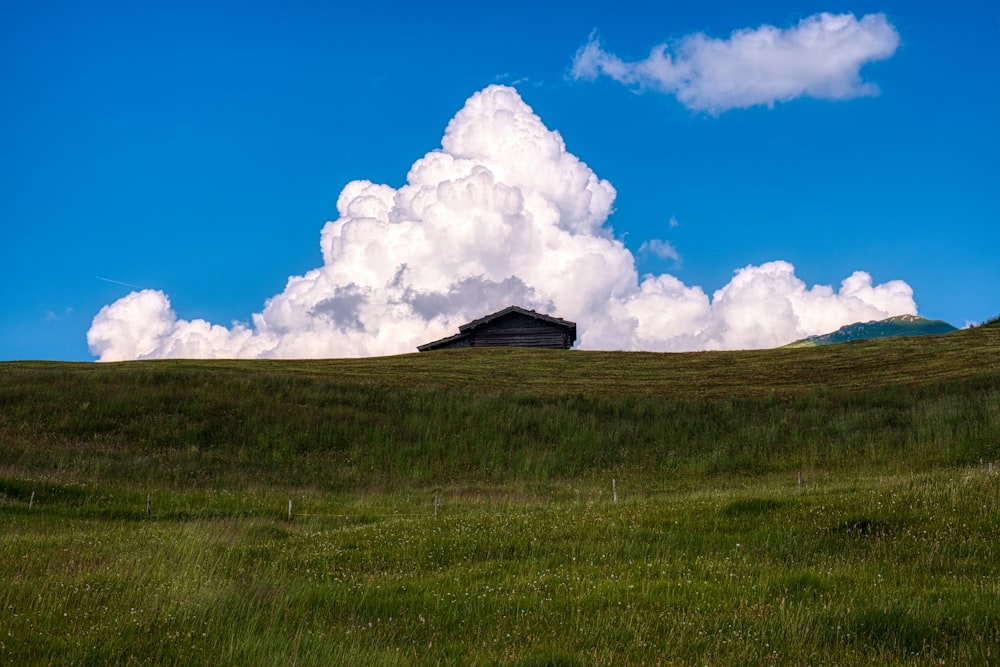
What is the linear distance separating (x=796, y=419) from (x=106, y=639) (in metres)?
32.4

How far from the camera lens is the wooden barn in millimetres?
68375

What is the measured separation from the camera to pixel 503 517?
18719 millimetres

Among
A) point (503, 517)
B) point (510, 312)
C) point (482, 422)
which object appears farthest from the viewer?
point (510, 312)

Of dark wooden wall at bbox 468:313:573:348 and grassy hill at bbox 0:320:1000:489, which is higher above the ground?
dark wooden wall at bbox 468:313:573:348

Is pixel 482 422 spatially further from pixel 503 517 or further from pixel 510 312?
Answer: pixel 510 312

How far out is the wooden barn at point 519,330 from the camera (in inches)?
2692

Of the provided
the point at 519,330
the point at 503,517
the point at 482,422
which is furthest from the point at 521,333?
the point at 503,517

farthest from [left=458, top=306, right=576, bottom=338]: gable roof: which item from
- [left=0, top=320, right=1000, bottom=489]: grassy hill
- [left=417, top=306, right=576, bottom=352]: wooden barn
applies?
[left=0, top=320, right=1000, bottom=489]: grassy hill

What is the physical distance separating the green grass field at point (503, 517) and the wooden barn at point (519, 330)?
19.8 m

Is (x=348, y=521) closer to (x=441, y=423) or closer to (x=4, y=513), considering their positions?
(x=4, y=513)

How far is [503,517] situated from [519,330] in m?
50.5

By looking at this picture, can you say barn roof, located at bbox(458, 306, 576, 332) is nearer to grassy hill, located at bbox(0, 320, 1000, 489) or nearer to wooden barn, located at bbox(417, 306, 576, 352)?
wooden barn, located at bbox(417, 306, 576, 352)

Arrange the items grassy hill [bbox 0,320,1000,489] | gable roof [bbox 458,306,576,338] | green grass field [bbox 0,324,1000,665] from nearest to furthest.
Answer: green grass field [bbox 0,324,1000,665], grassy hill [bbox 0,320,1000,489], gable roof [bbox 458,306,576,338]

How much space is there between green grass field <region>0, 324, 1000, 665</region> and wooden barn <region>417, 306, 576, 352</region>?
19757 millimetres
